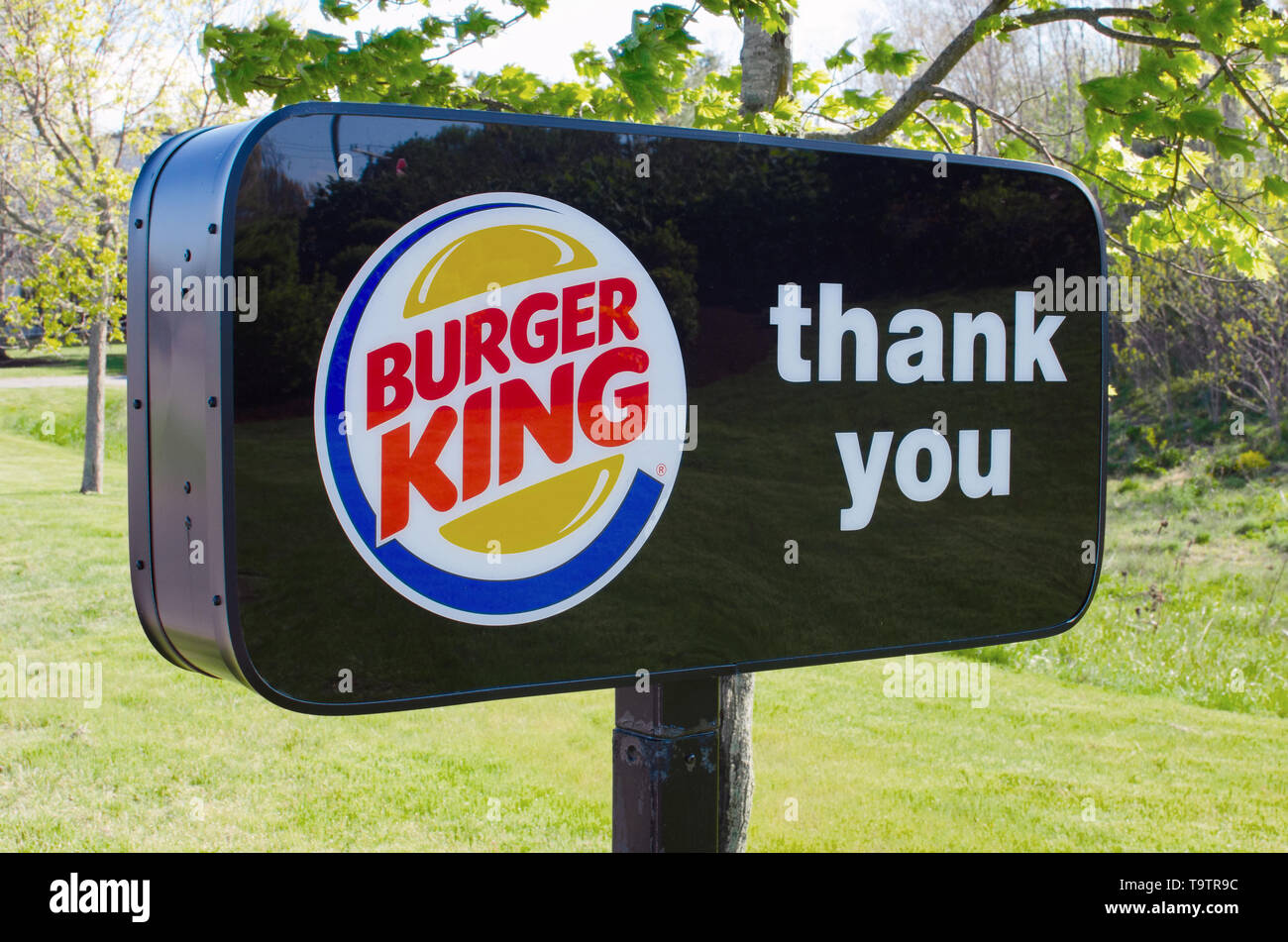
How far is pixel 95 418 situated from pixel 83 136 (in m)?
3.59

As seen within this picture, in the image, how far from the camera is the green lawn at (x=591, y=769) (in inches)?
198

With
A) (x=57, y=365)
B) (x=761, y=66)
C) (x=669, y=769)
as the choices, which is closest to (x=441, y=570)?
(x=669, y=769)

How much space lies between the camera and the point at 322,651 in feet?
5.25

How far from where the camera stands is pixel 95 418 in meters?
15.6

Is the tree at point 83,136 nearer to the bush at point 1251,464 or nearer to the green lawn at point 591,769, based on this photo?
the green lawn at point 591,769

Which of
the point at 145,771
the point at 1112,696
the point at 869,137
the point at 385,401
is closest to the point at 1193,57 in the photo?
the point at 869,137

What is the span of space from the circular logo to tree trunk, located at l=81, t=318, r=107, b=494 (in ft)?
50.6

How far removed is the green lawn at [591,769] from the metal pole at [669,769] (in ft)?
9.35

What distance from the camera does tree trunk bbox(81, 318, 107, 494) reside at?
15.7 m

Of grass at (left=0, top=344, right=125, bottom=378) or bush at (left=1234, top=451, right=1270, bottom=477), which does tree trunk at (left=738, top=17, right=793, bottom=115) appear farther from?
grass at (left=0, top=344, right=125, bottom=378)

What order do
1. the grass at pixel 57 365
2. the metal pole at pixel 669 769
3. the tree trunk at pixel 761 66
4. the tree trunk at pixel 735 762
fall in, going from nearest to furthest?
1. the metal pole at pixel 669 769
2. the tree trunk at pixel 735 762
3. the tree trunk at pixel 761 66
4. the grass at pixel 57 365

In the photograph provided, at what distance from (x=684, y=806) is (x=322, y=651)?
0.85m

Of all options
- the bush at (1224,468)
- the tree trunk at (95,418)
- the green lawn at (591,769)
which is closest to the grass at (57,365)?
the tree trunk at (95,418)

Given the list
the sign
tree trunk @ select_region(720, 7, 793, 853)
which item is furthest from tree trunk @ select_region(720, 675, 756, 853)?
the sign
